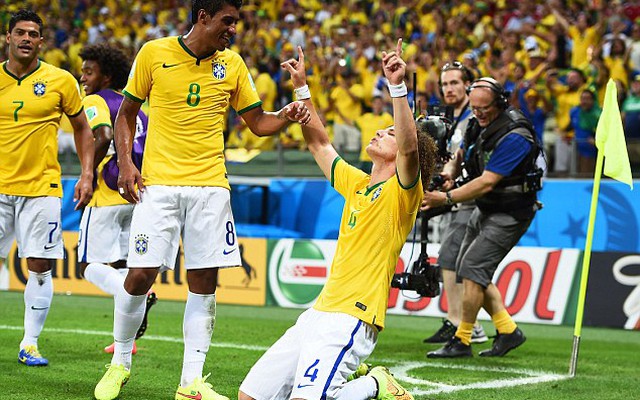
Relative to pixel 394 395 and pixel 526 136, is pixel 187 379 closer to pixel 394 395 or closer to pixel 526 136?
pixel 394 395

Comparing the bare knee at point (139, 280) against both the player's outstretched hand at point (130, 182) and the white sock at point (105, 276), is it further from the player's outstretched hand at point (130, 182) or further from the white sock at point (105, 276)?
the white sock at point (105, 276)

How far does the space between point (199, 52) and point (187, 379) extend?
6.73 ft

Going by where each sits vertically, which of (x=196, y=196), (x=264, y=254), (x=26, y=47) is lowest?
(x=264, y=254)

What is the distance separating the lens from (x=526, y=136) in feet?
27.9

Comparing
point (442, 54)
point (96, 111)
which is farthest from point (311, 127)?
point (442, 54)

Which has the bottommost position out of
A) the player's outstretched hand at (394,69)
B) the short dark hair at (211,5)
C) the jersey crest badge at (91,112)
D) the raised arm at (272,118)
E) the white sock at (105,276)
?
the white sock at (105,276)

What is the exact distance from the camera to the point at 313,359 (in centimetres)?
513

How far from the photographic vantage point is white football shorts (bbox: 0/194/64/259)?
7645mm

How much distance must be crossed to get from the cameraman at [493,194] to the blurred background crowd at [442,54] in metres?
3.89

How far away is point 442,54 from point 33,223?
1144 cm

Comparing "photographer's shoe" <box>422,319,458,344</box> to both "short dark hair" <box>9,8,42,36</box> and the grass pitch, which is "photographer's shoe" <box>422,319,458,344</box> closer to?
the grass pitch

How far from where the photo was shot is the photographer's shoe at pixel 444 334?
960 centimetres

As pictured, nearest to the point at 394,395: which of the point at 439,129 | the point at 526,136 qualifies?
the point at 439,129

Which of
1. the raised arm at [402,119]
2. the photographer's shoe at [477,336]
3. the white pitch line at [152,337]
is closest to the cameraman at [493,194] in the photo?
the photographer's shoe at [477,336]
